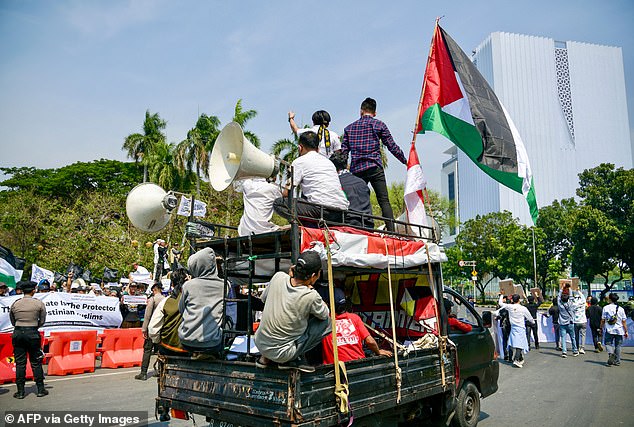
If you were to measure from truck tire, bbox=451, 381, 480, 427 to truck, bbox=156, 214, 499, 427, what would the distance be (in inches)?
0.5

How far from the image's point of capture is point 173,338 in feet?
15.9

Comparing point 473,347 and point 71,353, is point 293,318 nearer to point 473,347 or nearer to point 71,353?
point 473,347

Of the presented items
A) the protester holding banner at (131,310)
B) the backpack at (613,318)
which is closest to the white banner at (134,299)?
the protester holding banner at (131,310)

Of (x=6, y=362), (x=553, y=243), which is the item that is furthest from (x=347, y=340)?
(x=553, y=243)

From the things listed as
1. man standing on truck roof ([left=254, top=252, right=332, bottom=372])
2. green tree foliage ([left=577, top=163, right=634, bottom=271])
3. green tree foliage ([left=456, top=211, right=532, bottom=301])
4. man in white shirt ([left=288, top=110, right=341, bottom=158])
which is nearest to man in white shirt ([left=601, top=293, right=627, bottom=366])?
man in white shirt ([left=288, top=110, right=341, bottom=158])

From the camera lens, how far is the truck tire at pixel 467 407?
5.76 metres

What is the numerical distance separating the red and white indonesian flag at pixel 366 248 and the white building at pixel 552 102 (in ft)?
213

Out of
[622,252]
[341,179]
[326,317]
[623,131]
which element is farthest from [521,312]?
[623,131]

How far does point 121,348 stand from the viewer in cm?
1159

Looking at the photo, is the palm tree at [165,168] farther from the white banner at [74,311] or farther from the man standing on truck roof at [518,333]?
the man standing on truck roof at [518,333]

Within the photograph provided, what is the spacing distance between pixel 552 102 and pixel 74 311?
7354 centimetres

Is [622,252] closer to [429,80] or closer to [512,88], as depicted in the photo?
[429,80]

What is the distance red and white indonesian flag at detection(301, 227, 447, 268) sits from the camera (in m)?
4.11

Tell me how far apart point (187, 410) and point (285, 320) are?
1546 millimetres
